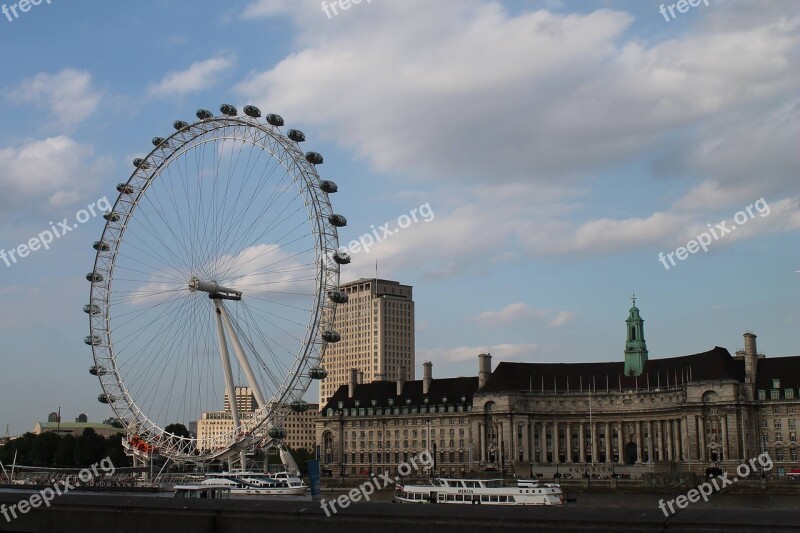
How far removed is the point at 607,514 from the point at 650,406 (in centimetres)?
13173

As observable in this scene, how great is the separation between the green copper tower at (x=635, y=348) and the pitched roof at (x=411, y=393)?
23.4 meters

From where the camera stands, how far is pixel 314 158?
6294 cm

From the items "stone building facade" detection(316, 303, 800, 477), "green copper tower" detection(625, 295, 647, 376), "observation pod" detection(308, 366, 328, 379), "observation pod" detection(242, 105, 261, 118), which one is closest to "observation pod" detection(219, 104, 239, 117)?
"observation pod" detection(242, 105, 261, 118)

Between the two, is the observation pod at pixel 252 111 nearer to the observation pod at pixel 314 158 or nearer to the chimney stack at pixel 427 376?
the observation pod at pixel 314 158

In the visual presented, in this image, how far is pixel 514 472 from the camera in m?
125

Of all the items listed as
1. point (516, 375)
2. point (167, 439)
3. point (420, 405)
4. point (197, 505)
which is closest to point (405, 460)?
point (420, 405)

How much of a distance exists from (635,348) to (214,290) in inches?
3538

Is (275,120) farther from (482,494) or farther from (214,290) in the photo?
(482,494)

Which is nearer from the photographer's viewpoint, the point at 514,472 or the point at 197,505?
the point at 197,505

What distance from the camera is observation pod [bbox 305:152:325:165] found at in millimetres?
62688

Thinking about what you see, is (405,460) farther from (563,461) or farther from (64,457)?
(64,457)

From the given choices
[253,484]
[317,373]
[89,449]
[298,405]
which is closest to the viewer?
[317,373]

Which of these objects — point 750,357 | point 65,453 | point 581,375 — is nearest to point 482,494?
point 750,357

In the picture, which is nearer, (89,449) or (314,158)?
(314,158)
